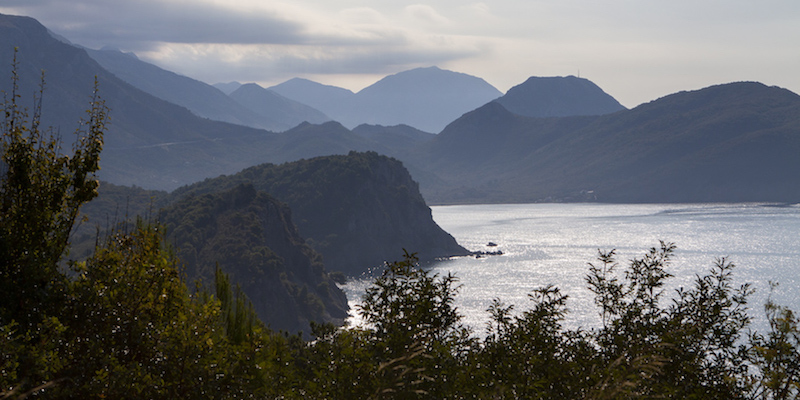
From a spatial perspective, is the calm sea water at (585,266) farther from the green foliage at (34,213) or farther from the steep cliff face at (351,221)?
the green foliage at (34,213)

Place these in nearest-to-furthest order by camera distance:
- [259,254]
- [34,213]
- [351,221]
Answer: [34,213], [259,254], [351,221]

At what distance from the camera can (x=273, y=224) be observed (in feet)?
416

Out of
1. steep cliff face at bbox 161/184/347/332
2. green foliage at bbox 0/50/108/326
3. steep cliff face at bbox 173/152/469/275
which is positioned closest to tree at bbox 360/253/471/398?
green foliage at bbox 0/50/108/326

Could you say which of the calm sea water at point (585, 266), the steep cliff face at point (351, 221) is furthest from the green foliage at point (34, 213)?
the steep cliff face at point (351, 221)

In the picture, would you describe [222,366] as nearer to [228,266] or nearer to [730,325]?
[730,325]

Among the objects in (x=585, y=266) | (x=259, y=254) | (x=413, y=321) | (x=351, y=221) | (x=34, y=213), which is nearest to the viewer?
(x=34, y=213)

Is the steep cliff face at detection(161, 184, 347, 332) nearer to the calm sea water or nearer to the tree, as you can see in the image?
the calm sea water

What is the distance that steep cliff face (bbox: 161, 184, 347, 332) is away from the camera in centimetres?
10094

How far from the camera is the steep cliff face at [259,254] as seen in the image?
331 feet

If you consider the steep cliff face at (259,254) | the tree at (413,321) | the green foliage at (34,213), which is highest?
the green foliage at (34,213)

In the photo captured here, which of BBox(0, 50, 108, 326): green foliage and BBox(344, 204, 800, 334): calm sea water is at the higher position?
BBox(0, 50, 108, 326): green foliage

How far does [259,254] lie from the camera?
353ft

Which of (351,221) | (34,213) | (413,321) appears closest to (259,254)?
(351,221)

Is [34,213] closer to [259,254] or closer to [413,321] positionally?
[413,321]
